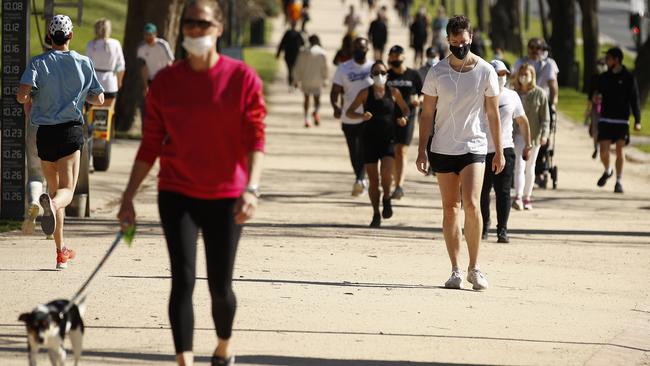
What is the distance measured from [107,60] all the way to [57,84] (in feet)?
24.6

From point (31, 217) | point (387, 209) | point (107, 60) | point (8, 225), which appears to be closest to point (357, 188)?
point (387, 209)

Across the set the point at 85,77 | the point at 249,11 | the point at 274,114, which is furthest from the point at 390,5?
the point at 85,77

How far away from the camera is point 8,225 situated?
540 inches

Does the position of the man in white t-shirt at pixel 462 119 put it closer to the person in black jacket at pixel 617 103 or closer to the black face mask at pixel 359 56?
the black face mask at pixel 359 56

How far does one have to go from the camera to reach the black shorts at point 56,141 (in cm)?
1073

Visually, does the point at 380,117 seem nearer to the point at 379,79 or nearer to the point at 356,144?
the point at 379,79

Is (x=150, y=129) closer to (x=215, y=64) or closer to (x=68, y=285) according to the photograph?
(x=215, y=64)

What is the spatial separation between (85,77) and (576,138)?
18208mm

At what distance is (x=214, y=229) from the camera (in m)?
6.93

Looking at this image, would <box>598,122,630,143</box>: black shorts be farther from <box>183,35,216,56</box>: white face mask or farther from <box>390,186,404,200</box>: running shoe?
<box>183,35,216,56</box>: white face mask

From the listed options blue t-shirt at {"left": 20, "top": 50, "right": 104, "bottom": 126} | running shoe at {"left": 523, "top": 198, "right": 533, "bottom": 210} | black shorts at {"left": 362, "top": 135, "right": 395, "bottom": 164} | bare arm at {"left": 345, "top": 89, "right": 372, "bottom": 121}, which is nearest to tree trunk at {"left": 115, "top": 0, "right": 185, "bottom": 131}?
bare arm at {"left": 345, "top": 89, "right": 372, "bottom": 121}

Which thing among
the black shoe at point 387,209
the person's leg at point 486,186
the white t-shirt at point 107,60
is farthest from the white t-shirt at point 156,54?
the person's leg at point 486,186

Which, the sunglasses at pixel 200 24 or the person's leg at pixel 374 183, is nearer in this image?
the sunglasses at pixel 200 24

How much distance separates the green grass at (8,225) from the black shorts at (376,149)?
11.2 feet
